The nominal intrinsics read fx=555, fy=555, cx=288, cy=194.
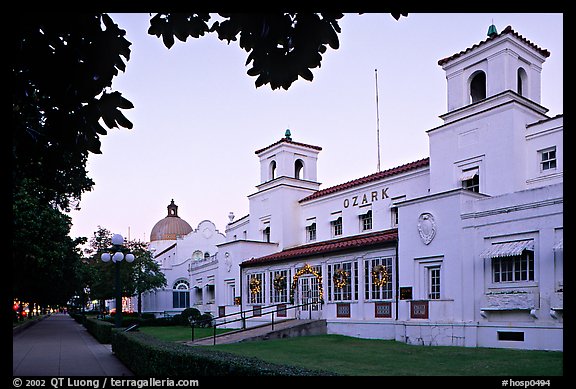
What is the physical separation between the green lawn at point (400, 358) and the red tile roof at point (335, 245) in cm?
457

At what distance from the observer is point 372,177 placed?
30.2 metres

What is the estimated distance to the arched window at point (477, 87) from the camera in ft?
77.0

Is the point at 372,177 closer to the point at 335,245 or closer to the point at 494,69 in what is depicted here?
the point at 335,245

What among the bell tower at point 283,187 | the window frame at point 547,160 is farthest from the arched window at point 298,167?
the window frame at point 547,160

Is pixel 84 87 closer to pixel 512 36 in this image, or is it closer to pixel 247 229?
pixel 512 36

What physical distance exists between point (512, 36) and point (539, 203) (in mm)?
7405

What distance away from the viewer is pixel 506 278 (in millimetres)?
19266

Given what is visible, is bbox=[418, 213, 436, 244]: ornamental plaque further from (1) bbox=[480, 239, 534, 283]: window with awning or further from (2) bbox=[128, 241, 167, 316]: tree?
(2) bbox=[128, 241, 167, 316]: tree

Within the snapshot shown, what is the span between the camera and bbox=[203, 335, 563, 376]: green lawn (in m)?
13.9

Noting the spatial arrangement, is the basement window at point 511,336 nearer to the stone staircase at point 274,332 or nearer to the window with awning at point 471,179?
the window with awning at point 471,179

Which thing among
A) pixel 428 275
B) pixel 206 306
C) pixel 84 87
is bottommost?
pixel 206 306

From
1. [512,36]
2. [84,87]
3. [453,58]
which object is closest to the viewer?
[84,87]

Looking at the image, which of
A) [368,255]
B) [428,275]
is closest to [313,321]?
[368,255]

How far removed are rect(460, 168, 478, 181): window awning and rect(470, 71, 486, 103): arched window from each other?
10.8 feet
